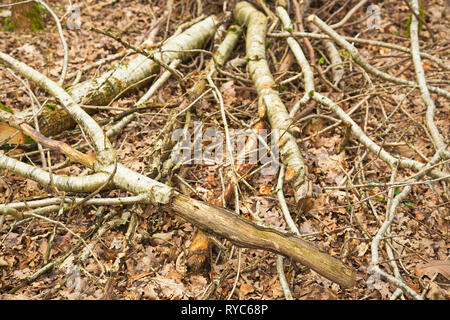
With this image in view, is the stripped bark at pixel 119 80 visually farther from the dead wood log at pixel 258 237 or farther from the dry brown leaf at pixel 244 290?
the dry brown leaf at pixel 244 290

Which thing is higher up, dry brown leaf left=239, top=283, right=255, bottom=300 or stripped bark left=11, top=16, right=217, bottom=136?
stripped bark left=11, top=16, right=217, bottom=136

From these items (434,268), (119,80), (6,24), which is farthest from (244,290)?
(6,24)

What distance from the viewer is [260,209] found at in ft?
11.5

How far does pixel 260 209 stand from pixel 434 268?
68.9 inches

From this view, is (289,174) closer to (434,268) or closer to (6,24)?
(434,268)

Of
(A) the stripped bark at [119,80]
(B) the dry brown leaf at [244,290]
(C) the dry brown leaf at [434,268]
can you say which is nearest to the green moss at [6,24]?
(A) the stripped bark at [119,80]

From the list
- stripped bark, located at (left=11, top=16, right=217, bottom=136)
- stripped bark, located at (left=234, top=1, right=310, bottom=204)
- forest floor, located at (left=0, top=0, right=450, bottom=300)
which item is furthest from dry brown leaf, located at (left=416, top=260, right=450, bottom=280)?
stripped bark, located at (left=11, top=16, right=217, bottom=136)

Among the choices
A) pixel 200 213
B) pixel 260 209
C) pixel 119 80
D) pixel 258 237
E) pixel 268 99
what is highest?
pixel 119 80

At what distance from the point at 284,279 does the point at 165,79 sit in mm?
3270

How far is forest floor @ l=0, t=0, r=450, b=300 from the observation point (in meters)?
2.91

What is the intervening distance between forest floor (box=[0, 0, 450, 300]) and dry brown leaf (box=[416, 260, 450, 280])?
0.4 inches

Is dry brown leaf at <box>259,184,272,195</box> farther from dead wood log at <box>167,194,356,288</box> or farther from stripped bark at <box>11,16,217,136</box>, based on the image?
stripped bark at <box>11,16,217,136</box>
